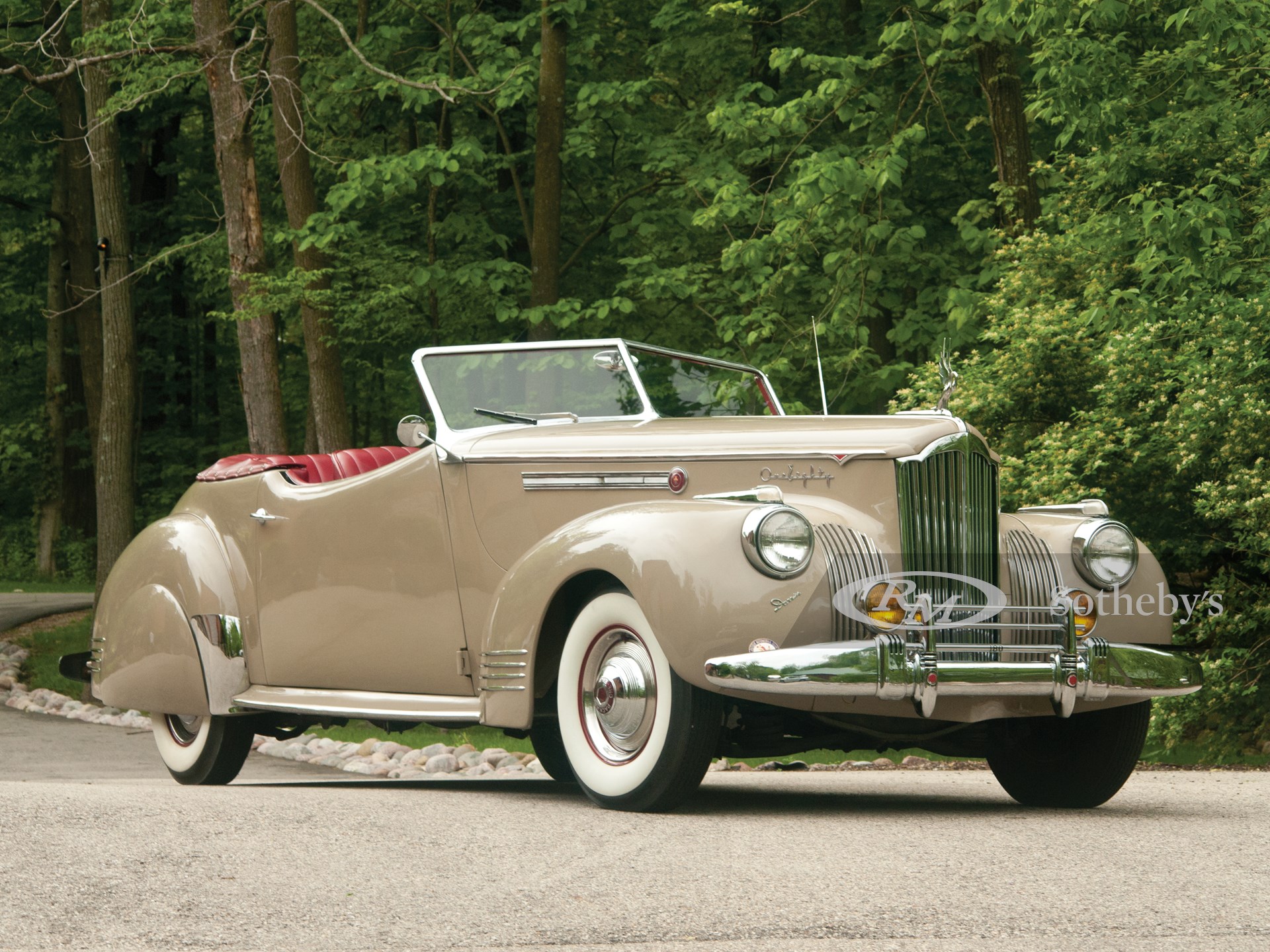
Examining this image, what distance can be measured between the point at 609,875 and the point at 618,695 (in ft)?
4.23

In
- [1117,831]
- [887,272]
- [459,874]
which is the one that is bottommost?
[1117,831]

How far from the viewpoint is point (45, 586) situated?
2859 cm

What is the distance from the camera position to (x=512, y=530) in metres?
6.43

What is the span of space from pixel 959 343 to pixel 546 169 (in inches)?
202

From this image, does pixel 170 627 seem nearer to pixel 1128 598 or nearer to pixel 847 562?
pixel 847 562

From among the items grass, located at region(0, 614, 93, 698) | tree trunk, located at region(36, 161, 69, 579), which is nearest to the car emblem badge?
grass, located at region(0, 614, 93, 698)

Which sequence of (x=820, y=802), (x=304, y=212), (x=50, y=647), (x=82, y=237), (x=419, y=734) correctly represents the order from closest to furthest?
(x=820, y=802) → (x=419, y=734) → (x=304, y=212) → (x=50, y=647) → (x=82, y=237)

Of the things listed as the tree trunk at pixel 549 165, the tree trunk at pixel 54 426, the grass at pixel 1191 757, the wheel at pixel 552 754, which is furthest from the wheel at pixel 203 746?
the tree trunk at pixel 54 426

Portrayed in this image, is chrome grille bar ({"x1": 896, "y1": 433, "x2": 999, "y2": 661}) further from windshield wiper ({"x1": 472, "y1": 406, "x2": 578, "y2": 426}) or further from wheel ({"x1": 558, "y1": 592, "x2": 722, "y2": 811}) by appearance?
windshield wiper ({"x1": 472, "y1": 406, "x2": 578, "y2": 426})

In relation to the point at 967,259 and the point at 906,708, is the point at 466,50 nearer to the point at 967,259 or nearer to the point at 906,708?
the point at 967,259

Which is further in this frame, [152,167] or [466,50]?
[152,167]

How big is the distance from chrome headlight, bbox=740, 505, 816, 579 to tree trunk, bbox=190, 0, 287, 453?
32.0ft

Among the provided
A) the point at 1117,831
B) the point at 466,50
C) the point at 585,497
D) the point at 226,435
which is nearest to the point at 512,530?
the point at 585,497

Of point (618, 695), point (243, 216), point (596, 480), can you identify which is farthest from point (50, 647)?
point (618, 695)
